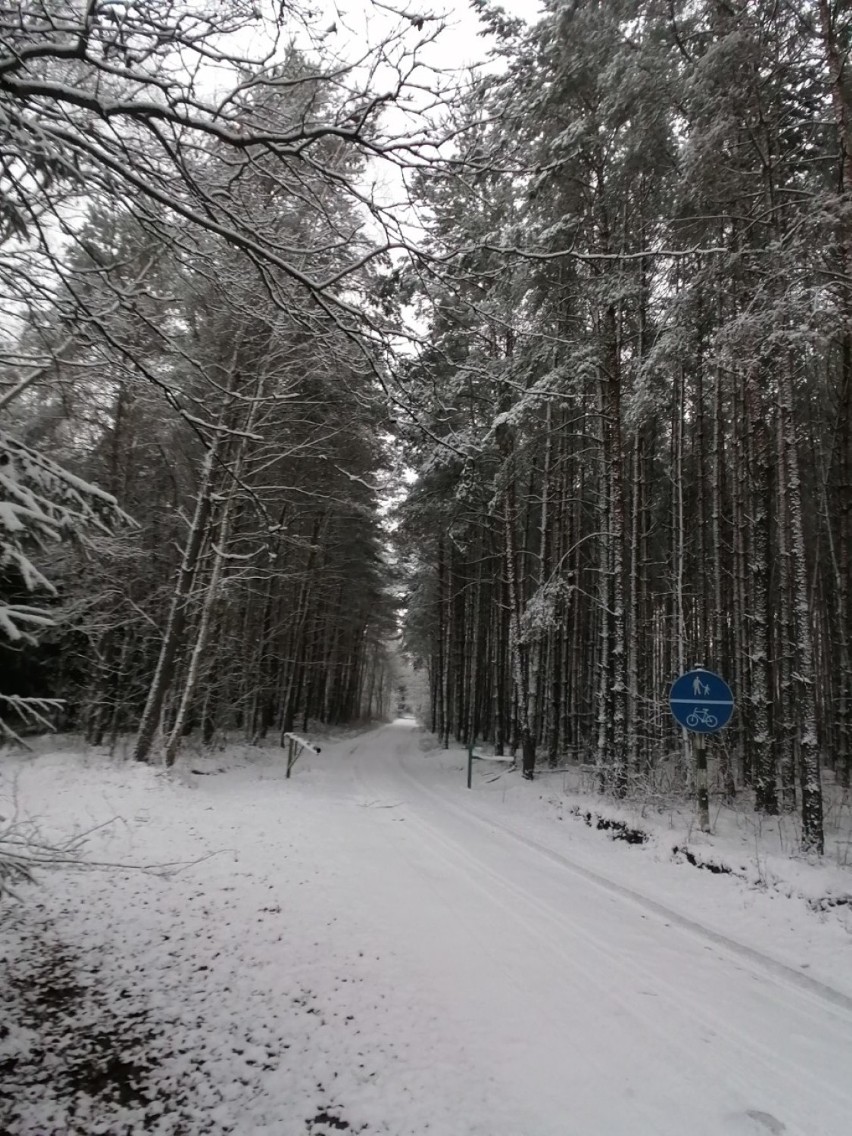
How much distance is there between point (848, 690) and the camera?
429 inches

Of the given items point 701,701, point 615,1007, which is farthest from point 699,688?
point 615,1007

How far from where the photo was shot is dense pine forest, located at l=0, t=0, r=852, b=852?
2.97 m

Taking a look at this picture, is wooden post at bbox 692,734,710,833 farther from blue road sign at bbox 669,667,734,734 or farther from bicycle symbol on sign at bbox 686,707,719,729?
bicycle symbol on sign at bbox 686,707,719,729

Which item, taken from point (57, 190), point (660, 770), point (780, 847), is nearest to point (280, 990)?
point (57, 190)

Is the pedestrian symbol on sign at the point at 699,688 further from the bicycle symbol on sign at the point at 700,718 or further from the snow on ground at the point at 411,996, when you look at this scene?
the snow on ground at the point at 411,996

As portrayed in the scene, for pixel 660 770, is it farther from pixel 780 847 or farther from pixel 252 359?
pixel 252 359

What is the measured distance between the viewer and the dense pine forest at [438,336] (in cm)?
297

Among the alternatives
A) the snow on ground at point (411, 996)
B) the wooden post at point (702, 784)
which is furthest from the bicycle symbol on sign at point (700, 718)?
the snow on ground at point (411, 996)

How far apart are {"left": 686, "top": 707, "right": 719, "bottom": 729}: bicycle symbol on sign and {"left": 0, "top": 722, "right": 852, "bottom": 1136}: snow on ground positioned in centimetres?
160

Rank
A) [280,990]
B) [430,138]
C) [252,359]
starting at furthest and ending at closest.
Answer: [252,359] → [280,990] → [430,138]

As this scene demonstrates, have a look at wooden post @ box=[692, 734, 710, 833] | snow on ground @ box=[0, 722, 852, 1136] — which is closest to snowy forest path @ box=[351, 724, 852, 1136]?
snow on ground @ box=[0, 722, 852, 1136]

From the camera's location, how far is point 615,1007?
11.3 ft

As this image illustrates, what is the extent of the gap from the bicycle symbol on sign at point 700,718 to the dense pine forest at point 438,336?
1.01 m

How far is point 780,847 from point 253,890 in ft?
19.3
